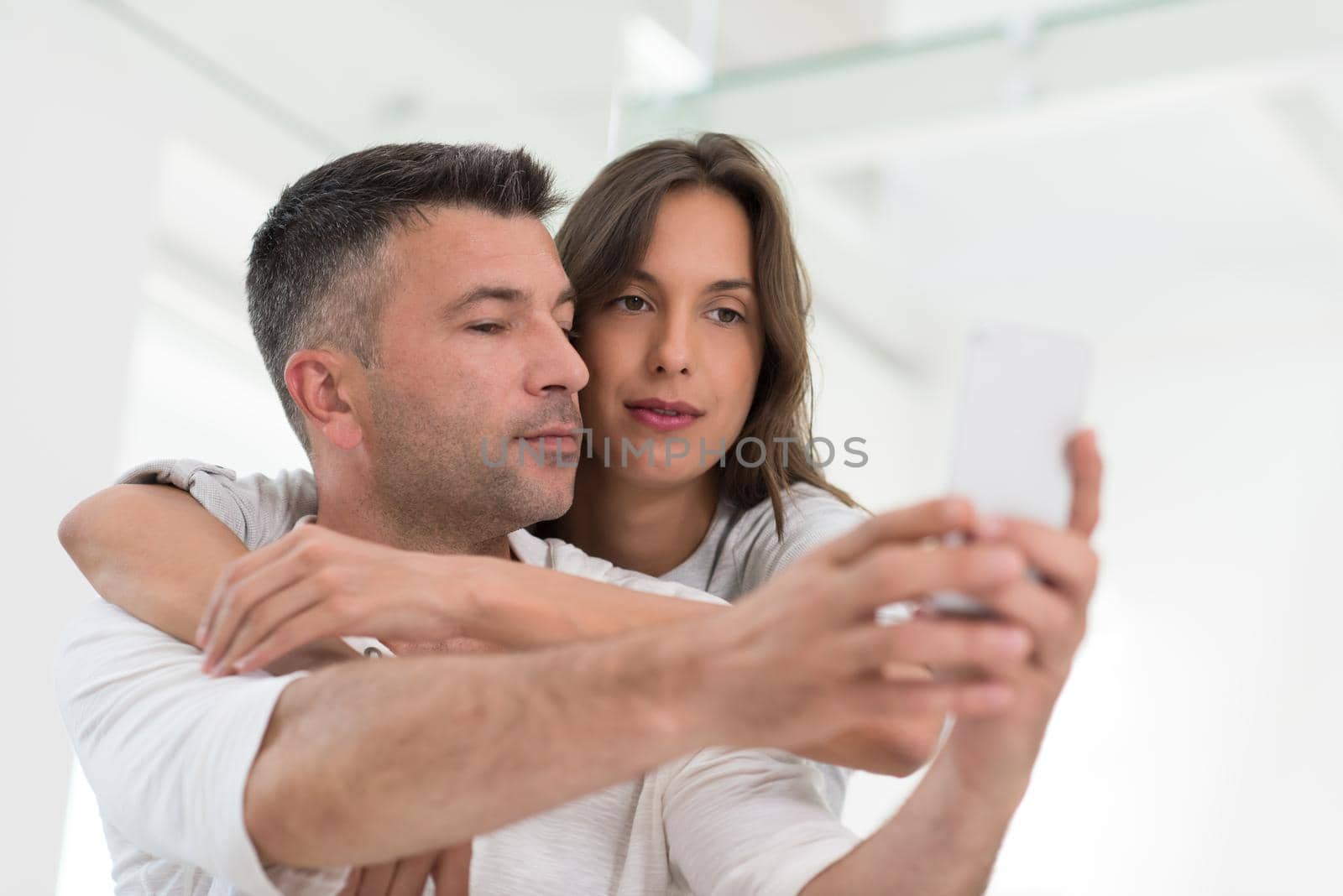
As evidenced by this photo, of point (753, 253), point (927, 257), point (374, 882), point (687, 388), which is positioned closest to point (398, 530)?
point (687, 388)

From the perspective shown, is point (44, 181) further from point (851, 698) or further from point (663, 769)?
point (851, 698)

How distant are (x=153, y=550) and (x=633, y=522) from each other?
685 mm

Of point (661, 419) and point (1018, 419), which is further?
point (661, 419)

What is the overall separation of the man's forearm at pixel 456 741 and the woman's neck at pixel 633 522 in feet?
A: 2.85

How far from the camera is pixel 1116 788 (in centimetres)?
550

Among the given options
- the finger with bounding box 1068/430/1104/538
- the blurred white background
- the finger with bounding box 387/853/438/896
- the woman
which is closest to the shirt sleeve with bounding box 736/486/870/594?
the woman

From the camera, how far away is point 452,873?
3.84ft

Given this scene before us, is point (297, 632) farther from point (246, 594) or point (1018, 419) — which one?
point (1018, 419)

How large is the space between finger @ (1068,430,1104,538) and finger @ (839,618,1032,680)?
0.28 ft

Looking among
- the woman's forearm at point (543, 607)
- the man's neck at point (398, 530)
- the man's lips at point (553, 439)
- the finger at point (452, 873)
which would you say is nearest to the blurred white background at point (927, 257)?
the man's neck at point (398, 530)

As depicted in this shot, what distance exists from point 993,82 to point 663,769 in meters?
1.89

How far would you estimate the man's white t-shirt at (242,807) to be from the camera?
3.21 feet

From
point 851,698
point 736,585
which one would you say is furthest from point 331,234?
point 851,698

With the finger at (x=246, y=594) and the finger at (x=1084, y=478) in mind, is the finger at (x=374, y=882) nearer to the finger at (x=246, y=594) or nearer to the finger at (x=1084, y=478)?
the finger at (x=246, y=594)
